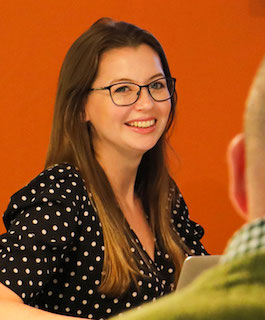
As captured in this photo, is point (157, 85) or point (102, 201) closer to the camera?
point (102, 201)

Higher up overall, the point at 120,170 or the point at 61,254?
the point at 120,170

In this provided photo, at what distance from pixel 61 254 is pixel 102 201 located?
0.20 metres

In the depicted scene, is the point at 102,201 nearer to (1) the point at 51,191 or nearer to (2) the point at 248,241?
(1) the point at 51,191

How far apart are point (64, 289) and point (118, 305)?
0.13 meters

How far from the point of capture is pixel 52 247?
4.81 feet

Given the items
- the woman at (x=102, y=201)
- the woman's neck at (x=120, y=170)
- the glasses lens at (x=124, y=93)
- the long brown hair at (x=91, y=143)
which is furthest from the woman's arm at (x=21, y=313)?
the glasses lens at (x=124, y=93)

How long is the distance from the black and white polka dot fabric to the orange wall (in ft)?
2.89

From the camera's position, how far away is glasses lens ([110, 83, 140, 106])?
1700 mm

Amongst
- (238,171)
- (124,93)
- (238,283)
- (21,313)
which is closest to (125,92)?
(124,93)

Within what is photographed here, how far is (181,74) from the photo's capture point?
2609 mm

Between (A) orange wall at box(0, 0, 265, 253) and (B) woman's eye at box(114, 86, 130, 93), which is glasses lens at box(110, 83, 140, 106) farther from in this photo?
(A) orange wall at box(0, 0, 265, 253)

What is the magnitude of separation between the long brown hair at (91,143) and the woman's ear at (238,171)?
1.09 m

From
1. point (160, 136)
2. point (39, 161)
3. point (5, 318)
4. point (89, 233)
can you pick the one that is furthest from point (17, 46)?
point (5, 318)

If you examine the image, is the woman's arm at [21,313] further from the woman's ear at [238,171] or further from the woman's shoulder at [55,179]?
the woman's ear at [238,171]
